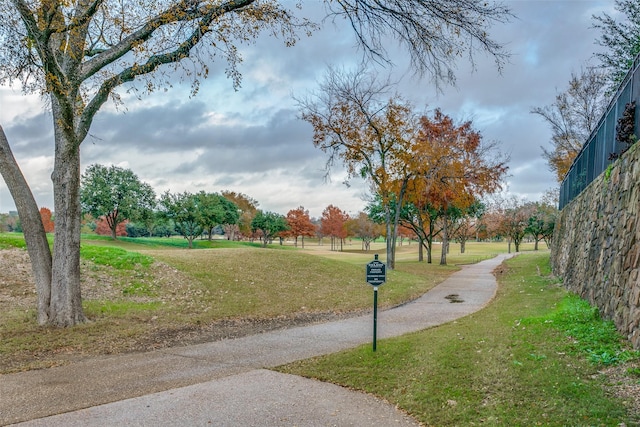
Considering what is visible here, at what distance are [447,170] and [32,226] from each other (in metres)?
18.6

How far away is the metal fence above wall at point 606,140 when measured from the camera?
Result: 25.2 feet

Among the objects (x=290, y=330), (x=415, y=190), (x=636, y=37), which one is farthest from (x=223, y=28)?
(x=415, y=190)

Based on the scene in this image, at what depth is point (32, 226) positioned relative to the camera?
8.03 meters

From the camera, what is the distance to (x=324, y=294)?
13.1m

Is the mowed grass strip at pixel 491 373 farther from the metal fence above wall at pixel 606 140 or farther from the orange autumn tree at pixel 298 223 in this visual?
the orange autumn tree at pixel 298 223

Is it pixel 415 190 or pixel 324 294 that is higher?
pixel 415 190

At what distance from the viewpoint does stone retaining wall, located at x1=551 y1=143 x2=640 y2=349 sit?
575cm

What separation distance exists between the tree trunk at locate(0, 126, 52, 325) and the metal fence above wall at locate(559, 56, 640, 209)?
35.1 ft

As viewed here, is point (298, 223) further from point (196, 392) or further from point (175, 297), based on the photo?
point (196, 392)

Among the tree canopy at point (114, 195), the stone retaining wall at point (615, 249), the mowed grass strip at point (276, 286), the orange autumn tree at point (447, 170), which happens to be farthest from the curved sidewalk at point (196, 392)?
the tree canopy at point (114, 195)

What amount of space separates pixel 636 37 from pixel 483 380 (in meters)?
15.4

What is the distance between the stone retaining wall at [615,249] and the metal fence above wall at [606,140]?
589mm

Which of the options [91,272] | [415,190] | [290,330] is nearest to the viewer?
[290,330]

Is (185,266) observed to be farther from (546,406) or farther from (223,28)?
(546,406)
